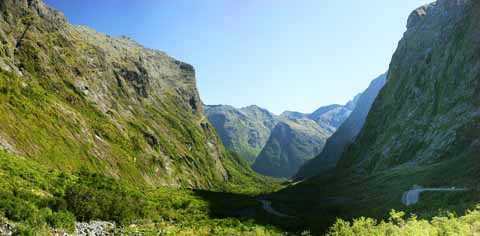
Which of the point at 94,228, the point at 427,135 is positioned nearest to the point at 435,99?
the point at 427,135

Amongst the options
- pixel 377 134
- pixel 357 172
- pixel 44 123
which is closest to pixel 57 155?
pixel 44 123

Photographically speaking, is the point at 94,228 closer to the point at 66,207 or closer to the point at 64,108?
the point at 66,207

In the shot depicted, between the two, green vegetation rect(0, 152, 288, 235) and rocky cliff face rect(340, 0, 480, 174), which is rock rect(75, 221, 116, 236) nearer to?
green vegetation rect(0, 152, 288, 235)

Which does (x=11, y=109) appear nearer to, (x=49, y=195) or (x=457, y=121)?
(x=49, y=195)

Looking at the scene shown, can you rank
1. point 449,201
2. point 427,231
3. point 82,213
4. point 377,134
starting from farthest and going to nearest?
point 377,134, point 449,201, point 82,213, point 427,231

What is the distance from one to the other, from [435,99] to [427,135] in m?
23.5

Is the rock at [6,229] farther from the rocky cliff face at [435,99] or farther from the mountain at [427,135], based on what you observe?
the rocky cliff face at [435,99]

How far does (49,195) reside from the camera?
1944 inches

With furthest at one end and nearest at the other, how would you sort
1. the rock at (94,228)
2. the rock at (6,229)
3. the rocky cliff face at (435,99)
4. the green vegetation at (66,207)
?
the rocky cliff face at (435,99) < the rock at (94,228) < the green vegetation at (66,207) < the rock at (6,229)

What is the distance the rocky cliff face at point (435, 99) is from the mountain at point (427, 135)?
385 millimetres

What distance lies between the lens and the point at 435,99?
480ft

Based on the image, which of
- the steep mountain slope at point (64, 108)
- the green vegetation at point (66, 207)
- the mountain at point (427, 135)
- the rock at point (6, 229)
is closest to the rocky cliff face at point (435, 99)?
the mountain at point (427, 135)

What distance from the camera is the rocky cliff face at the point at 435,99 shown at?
114125 mm

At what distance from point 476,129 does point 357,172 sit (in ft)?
234
